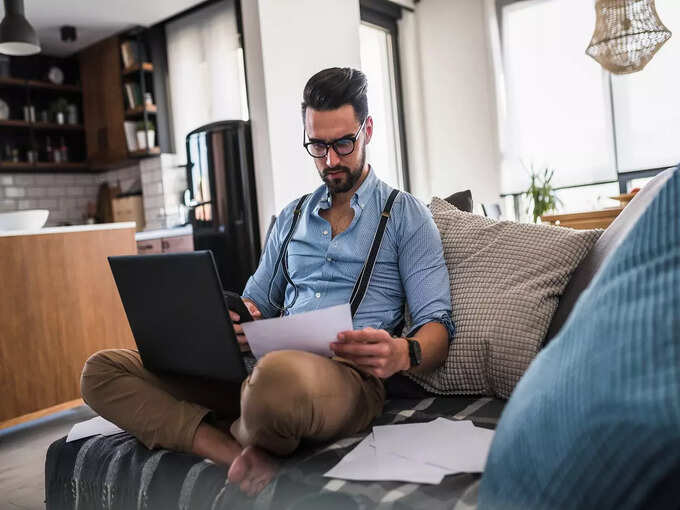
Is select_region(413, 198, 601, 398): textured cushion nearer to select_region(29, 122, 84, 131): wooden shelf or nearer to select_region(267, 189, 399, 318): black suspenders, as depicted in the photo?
select_region(267, 189, 399, 318): black suspenders

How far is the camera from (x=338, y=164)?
157 cm

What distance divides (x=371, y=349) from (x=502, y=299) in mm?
408

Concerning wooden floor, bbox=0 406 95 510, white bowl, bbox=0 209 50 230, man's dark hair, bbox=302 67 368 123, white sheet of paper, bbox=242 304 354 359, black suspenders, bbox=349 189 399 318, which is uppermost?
man's dark hair, bbox=302 67 368 123

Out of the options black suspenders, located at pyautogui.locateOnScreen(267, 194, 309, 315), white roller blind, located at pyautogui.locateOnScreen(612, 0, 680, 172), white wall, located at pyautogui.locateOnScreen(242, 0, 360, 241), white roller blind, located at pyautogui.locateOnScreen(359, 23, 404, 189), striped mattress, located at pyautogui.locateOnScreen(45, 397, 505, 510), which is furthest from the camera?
white roller blind, located at pyautogui.locateOnScreen(359, 23, 404, 189)

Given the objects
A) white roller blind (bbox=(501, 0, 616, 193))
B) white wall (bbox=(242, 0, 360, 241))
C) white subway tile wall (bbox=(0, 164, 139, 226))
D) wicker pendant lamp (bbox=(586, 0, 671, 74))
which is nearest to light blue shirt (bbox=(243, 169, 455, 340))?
wicker pendant lamp (bbox=(586, 0, 671, 74))

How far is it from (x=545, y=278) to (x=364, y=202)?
50 cm

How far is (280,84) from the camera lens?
4.28 metres

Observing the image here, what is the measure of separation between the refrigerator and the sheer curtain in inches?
24.9

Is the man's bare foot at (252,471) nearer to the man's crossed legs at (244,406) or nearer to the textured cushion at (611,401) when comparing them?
the man's crossed legs at (244,406)

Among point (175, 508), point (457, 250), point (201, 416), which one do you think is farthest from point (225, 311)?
point (457, 250)

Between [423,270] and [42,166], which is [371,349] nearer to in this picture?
[423,270]

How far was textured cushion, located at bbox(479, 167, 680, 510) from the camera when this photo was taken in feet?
1.51

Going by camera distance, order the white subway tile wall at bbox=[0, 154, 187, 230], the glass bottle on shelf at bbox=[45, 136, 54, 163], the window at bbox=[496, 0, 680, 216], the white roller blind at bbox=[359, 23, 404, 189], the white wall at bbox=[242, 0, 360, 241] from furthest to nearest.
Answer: the glass bottle on shelf at bbox=[45, 136, 54, 163], the white roller blind at bbox=[359, 23, 404, 189], the white subway tile wall at bbox=[0, 154, 187, 230], the window at bbox=[496, 0, 680, 216], the white wall at bbox=[242, 0, 360, 241]

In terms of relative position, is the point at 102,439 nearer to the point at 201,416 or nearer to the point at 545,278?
the point at 201,416
